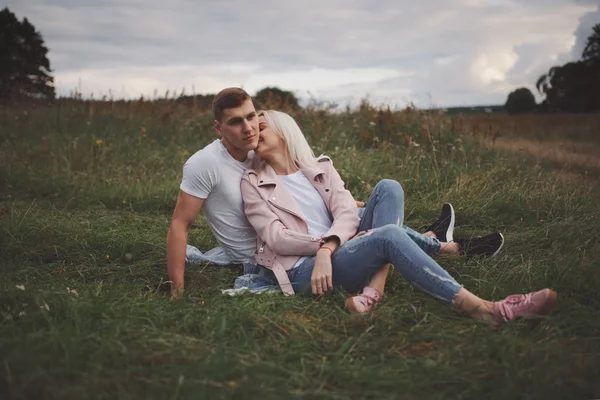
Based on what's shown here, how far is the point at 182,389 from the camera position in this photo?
6.61 ft

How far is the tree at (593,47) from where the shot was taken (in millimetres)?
13883

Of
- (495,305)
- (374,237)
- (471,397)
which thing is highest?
(374,237)

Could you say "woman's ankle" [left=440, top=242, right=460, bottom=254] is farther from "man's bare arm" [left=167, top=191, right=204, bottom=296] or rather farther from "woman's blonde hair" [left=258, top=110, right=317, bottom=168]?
"man's bare arm" [left=167, top=191, right=204, bottom=296]

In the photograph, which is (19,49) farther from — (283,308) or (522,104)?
(283,308)

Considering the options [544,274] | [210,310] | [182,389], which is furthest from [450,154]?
[182,389]

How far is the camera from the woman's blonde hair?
3393 millimetres

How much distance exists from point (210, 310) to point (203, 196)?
73cm

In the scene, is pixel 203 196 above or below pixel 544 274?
above

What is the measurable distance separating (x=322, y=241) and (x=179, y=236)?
31.8 inches

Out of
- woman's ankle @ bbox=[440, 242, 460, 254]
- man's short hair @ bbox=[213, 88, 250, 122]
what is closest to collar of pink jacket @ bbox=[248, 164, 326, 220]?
man's short hair @ bbox=[213, 88, 250, 122]

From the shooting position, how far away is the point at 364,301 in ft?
9.50

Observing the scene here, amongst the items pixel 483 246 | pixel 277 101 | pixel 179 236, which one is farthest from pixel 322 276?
pixel 277 101

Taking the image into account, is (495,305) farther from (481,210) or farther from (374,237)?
(481,210)

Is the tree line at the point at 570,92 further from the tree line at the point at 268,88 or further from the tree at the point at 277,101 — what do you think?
the tree at the point at 277,101
